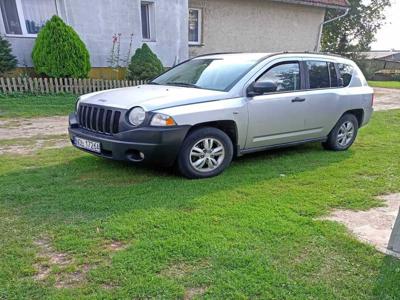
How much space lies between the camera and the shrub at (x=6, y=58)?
375 inches

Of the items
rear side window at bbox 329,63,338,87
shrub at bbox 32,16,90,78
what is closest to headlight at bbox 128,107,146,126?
rear side window at bbox 329,63,338,87

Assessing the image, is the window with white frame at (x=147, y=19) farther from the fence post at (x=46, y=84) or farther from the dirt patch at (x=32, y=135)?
the dirt patch at (x=32, y=135)

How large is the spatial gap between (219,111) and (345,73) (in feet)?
9.49

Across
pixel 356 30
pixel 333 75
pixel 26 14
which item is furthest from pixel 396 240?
pixel 356 30

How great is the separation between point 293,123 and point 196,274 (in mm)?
Answer: 3223

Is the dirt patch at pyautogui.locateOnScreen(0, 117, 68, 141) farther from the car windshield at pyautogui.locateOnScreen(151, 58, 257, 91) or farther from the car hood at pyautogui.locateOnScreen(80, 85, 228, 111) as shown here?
the car windshield at pyautogui.locateOnScreen(151, 58, 257, 91)

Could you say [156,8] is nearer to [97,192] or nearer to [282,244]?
[97,192]

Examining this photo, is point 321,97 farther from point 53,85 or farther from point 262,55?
point 53,85

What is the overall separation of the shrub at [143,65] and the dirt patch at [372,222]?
9.24 m

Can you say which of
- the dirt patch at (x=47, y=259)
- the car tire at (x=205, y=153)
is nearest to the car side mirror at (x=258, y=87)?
the car tire at (x=205, y=153)

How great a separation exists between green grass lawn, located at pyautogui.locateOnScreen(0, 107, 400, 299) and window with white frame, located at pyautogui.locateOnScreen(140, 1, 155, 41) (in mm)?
9229

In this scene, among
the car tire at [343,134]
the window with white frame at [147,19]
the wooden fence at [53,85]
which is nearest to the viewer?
the car tire at [343,134]

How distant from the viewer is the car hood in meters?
3.86

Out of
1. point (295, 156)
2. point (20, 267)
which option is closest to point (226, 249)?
point (20, 267)
